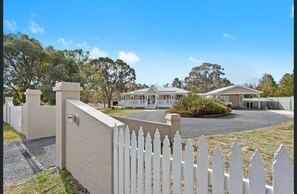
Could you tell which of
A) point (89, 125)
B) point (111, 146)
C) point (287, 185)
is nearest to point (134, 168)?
point (111, 146)

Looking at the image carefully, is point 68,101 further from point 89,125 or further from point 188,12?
point 188,12

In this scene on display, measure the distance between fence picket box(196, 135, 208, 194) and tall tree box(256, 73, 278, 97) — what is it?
1534 inches

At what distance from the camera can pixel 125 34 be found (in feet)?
40.7

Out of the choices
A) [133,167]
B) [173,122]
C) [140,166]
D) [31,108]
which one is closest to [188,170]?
[140,166]

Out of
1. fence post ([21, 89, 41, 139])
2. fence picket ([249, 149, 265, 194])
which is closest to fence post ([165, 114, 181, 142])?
fence picket ([249, 149, 265, 194])

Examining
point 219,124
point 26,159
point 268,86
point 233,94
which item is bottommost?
point 26,159

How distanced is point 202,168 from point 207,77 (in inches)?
2052

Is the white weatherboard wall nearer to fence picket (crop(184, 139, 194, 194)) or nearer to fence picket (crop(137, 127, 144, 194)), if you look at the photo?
fence picket (crop(137, 127, 144, 194))

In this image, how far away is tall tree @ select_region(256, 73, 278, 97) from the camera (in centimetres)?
3682

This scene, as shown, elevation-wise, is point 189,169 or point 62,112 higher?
Result: point 62,112

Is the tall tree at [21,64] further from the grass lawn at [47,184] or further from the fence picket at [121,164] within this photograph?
the fence picket at [121,164]

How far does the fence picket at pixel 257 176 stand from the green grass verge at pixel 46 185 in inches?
126

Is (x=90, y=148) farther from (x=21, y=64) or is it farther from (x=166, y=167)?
(x=21, y=64)

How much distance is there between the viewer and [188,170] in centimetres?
208
